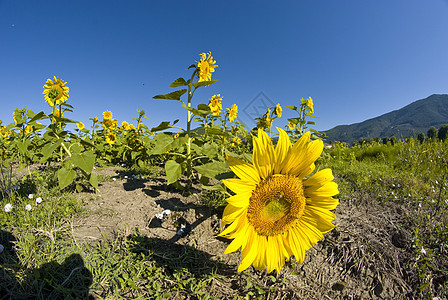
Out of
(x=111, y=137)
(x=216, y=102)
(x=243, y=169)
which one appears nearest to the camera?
(x=243, y=169)

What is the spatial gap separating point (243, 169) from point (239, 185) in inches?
3.6

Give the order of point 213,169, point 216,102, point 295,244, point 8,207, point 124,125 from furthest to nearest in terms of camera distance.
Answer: point 124,125 → point 216,102 → point 8,207 → point 213,169 → point 295,244

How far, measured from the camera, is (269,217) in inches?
52.5

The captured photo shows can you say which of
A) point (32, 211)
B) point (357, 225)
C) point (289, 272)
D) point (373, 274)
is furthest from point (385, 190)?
point (32, 211)

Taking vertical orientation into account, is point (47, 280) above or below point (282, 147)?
below

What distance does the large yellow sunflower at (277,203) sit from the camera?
117 cm

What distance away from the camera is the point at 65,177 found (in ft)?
7.09

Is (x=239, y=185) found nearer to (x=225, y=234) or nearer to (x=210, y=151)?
(x=225, y=234)

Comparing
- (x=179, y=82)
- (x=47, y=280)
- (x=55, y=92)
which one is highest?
(x=55, y=92)

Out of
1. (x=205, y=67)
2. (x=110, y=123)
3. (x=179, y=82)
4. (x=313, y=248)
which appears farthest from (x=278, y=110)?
(x=110, y=123)

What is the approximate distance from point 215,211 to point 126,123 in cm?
537

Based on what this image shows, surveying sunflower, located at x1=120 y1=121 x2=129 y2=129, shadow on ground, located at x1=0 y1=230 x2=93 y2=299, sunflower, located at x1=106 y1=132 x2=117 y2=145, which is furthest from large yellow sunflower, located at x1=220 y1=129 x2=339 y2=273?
sunflower, located at x1=120 y1=121 x2=129 y2=129

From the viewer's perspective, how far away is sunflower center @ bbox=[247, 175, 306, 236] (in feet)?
4.10

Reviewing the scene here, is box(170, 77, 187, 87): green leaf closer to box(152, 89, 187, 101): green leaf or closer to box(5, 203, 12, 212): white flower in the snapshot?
box(152, 89, 187, 101): green leaf
